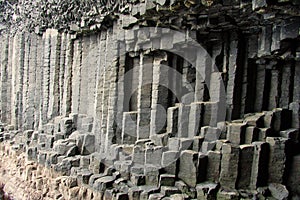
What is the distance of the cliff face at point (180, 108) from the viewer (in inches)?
249

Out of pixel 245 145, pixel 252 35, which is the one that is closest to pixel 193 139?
pixel 245 145

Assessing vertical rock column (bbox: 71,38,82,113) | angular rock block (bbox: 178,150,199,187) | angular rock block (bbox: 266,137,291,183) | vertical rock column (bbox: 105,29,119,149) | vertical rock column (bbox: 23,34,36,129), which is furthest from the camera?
vertical rock column (bbox: 23,34,36,129)

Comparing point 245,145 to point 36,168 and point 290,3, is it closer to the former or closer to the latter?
point 290,3

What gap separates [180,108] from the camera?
741 centimetres

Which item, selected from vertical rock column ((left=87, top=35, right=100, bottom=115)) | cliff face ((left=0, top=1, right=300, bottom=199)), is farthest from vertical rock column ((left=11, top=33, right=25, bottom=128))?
vertical rock column ((left=87, top=35, right=100, bottom=115))

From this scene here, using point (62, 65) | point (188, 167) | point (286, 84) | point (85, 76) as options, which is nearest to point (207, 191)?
point (188, 167)

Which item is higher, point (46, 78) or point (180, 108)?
point (46, 78)

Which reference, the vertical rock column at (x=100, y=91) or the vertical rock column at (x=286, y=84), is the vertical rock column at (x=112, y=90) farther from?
the vertical rock column at (x=286, y=84)

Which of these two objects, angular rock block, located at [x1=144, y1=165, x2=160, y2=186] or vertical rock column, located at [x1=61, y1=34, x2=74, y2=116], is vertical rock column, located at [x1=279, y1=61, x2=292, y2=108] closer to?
angular rock block, located at [x1=144, y1=165, x2=160, y2=186]

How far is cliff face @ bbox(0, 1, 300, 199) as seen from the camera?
631 cm

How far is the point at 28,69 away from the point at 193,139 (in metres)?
8.40

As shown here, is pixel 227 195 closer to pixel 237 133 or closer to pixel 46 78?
pixel 237 133

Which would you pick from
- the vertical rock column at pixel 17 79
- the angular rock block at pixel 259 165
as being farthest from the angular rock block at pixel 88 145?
the vertical rock column at pixel 17 79

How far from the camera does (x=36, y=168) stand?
33.2ft
